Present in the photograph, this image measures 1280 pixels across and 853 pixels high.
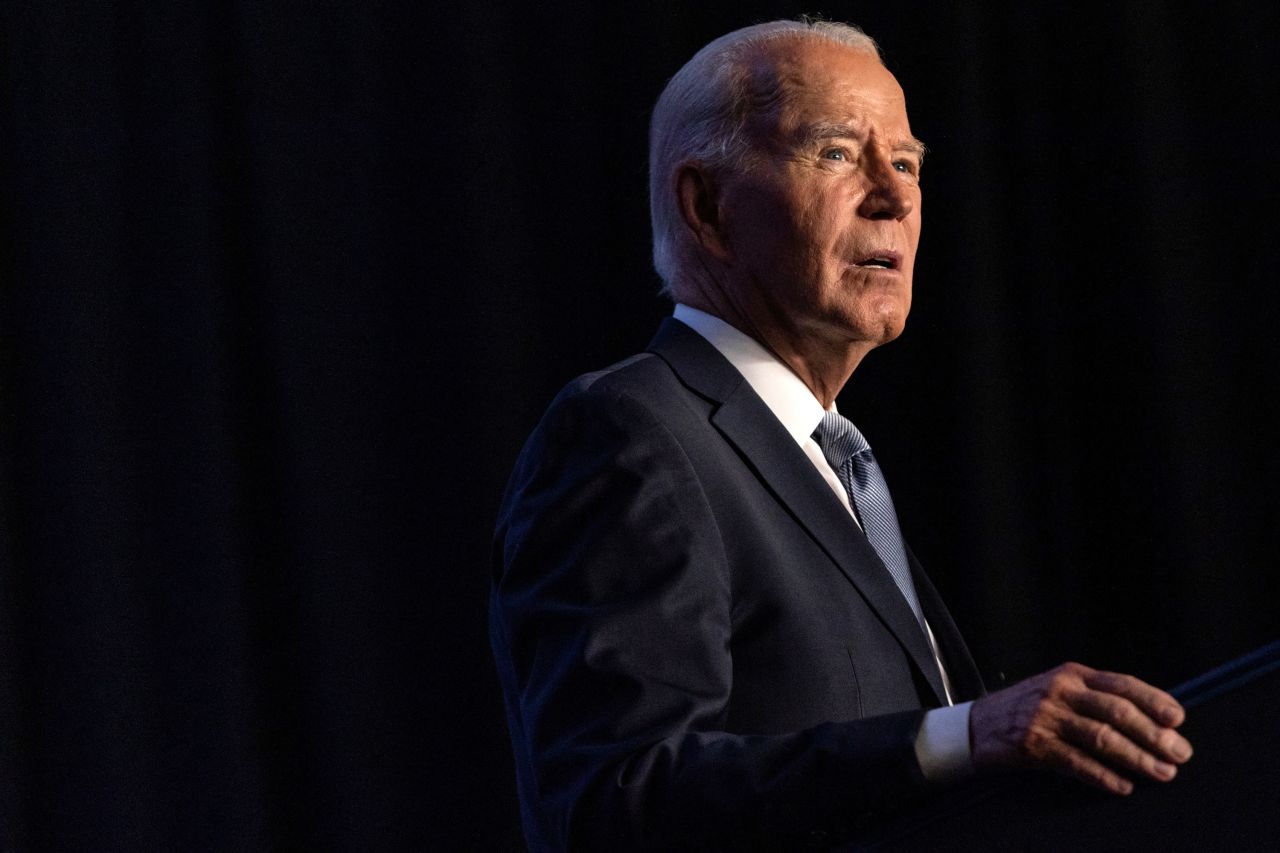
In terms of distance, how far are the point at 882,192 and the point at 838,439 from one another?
295 mm

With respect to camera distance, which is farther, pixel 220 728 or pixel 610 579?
pixel 220 728

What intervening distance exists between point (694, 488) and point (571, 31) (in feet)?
4.67

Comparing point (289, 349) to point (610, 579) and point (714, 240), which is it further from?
point (610, 579)

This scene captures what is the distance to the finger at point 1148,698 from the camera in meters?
0.78

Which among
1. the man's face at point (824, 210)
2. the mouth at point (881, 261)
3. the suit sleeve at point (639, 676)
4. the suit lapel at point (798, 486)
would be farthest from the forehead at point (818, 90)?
the suit sleeve at point (639, 676)

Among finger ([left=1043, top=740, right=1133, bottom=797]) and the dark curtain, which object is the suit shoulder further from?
the dark curtain

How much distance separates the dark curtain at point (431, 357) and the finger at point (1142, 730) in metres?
1.53

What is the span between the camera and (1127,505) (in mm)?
2291

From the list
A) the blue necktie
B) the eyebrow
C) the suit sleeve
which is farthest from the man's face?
the suit sleeve

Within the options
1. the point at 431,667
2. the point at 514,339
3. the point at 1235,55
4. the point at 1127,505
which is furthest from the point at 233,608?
the point at 1235,55

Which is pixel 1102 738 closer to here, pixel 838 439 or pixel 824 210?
pixel 838 439

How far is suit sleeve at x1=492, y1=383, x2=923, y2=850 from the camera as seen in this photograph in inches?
36.7

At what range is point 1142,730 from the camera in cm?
77

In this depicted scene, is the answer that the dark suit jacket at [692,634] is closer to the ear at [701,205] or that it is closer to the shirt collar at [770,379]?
the shirt collar at [770,379]
